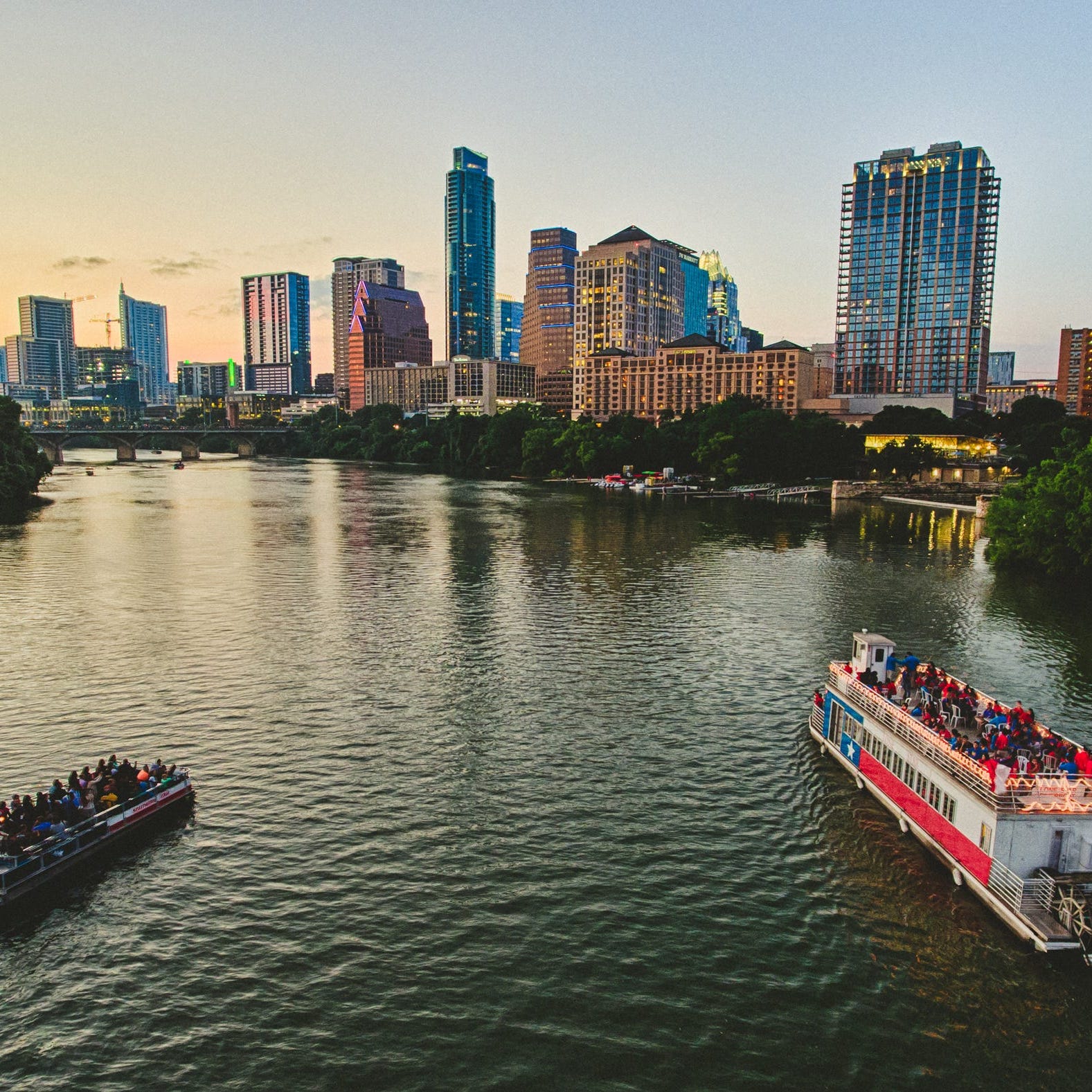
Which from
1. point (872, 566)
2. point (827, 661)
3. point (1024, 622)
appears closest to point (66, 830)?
point (827, 661)

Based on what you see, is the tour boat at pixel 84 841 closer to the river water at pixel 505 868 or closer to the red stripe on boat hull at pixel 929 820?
the river water at pixel 505 868

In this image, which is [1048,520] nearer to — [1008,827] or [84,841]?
[1008,827]

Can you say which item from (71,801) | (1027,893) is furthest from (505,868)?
(1027,893)

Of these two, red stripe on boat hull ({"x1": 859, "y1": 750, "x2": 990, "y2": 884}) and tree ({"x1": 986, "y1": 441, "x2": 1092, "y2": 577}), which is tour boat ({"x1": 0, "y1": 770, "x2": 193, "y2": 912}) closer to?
red stripe on boat hull ({"x1": 859, "y1": 750, "x2": 990, "y2": 884})

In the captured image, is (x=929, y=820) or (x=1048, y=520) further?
(x=1048, y=520)

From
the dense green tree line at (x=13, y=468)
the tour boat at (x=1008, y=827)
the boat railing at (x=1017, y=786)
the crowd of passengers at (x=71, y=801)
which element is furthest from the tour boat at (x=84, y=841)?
the dense green tree line at (x=13, y=468)

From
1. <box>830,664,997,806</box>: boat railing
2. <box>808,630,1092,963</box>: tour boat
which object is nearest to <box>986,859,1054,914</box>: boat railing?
<box>808,630,1092,963</box>: tour boat
